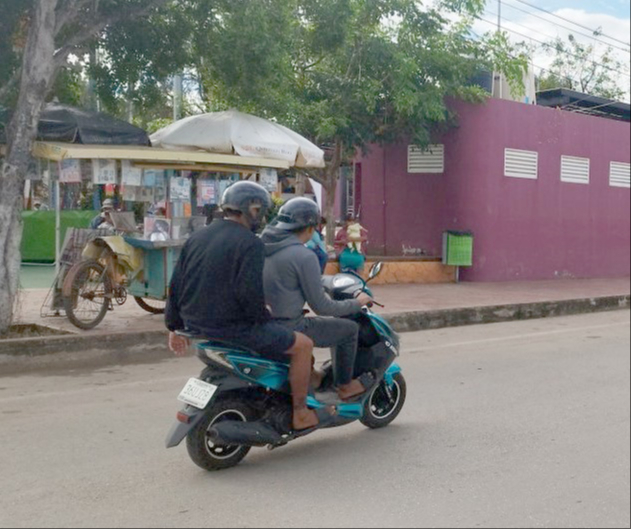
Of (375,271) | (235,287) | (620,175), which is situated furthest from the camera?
(620,175)

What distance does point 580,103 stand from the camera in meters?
18.6

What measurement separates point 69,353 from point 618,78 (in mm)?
12811

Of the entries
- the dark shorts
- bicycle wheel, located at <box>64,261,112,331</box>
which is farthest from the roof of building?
the dark shorts

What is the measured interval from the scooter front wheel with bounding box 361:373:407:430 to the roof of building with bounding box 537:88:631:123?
13037mm

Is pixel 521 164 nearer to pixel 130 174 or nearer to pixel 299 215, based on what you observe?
pixel 130 174

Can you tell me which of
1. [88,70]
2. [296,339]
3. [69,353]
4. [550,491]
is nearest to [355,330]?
[296,339]

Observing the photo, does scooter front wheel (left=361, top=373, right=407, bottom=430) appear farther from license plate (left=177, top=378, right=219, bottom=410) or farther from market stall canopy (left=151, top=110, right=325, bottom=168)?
market stall canopy (left=151, top=110, right=325, bottom=168)

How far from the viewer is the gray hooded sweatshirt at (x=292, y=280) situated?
15.9 ft

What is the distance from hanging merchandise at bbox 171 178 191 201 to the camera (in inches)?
397

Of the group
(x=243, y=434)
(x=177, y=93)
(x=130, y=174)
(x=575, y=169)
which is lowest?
(x=243, y=434)

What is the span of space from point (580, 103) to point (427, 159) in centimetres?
420

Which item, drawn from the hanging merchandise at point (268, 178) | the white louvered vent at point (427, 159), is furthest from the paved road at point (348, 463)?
the white louvered vent at point (427, 159)

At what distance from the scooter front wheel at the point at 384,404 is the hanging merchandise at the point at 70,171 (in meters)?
4.89

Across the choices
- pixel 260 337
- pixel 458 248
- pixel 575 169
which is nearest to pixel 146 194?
pixel 260 337
